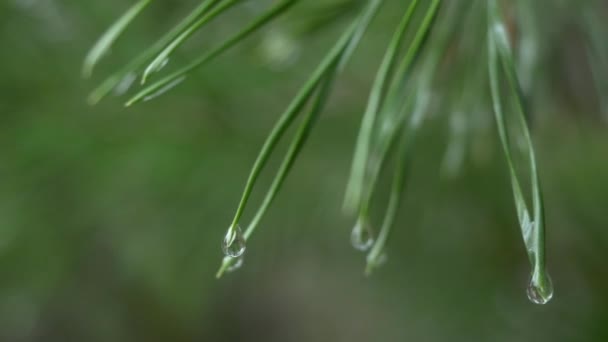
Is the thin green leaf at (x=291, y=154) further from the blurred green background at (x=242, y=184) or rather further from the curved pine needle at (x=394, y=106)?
the blurred green background at (x=242, y=184)

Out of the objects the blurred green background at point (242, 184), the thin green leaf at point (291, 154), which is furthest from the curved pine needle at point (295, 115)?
the blurred green background at point (242, 184)

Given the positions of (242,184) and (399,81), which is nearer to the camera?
(399,81)

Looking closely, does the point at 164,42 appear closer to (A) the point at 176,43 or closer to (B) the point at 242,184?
(A) the point at 176,43

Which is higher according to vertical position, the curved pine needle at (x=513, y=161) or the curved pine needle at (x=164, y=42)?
the curved pine needle at (x=164, y=42)

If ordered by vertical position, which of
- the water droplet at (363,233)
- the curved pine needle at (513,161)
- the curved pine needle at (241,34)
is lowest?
the water droplet at (363,233)

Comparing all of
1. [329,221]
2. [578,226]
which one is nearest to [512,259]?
[578,226]

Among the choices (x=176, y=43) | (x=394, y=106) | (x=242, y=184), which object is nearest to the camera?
(x=176, y=43)

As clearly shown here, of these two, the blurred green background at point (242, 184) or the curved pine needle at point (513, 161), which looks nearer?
the curved pine needle at point (513, 161)

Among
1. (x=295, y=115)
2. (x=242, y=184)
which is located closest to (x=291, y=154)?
(x=295, y=115)
